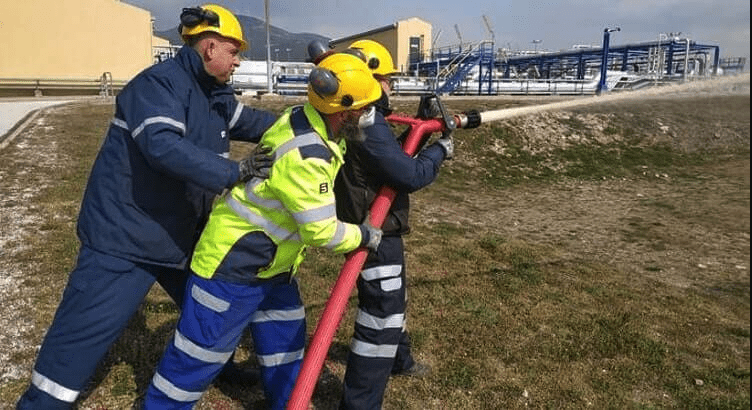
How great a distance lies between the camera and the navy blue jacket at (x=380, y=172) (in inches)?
106

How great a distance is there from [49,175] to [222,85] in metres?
7.48

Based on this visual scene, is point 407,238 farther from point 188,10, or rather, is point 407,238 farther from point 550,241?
point 188,10

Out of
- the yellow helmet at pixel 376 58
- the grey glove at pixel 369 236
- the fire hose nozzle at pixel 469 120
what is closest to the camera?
the grey glove at pixel 369 236

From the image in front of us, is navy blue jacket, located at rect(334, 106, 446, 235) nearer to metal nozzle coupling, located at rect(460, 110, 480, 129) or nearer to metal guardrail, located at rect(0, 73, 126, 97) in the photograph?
metal nozzle coupling, located at rect(460, 110, 480, 129)

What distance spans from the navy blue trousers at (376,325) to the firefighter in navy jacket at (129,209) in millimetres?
923

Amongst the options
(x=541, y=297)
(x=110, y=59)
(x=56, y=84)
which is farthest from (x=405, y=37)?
(x=541, y=297)

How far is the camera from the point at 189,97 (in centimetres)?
263

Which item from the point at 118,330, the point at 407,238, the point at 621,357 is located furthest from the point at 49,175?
the point at 621,357

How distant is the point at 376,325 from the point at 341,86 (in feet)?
4.42

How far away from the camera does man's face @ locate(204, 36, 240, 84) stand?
2.66 m

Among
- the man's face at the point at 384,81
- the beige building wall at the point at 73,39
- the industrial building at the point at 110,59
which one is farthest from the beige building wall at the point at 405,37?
the man's face at the point at 384,81

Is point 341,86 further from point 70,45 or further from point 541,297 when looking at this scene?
point 70,45

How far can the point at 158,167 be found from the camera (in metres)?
2.41

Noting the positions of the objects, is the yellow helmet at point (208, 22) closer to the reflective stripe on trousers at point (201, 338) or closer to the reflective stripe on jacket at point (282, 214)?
the reflective stripe on jacket at point (282, 214)
